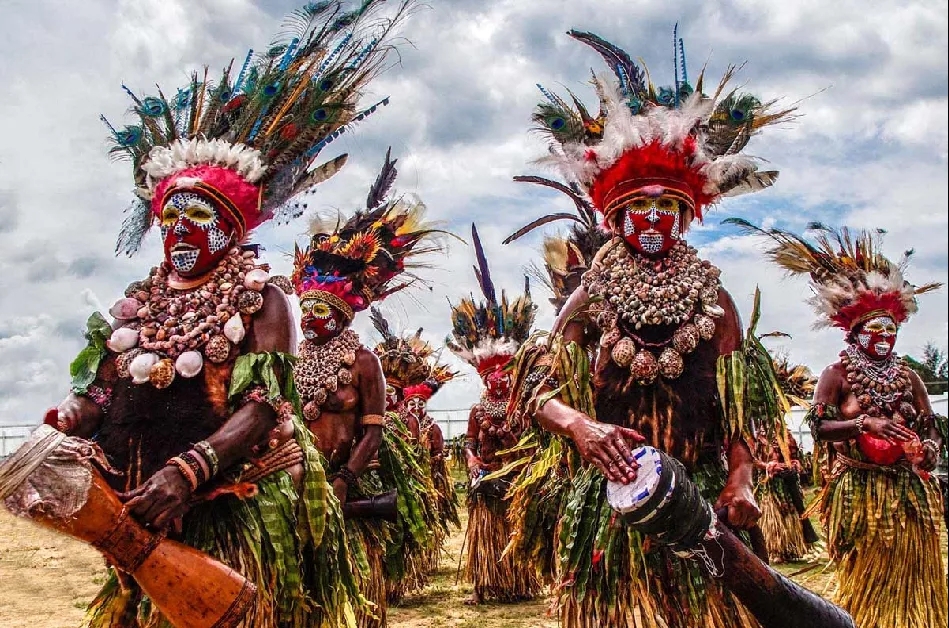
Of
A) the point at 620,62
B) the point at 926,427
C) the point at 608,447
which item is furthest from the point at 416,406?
the point at 608,447

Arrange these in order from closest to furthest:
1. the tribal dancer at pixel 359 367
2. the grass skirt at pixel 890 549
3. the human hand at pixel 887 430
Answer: the tribal dancer at pixel 359 367 → the grass skirt at pixel 890 549 → the human hand at pixel 887 430

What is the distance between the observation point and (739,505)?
11.0 feet

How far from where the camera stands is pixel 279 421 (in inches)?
129

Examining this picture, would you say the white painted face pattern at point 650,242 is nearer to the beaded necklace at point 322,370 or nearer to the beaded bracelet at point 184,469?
the beaded bracelet at point 184,469

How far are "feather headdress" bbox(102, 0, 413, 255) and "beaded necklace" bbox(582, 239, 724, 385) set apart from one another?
132cm

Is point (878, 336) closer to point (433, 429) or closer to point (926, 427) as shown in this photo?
point (926, 427)

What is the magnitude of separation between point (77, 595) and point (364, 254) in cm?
433

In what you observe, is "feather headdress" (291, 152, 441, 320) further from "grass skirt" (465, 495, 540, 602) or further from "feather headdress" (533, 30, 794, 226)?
"grass skirt" (465, 495, 540, 602)

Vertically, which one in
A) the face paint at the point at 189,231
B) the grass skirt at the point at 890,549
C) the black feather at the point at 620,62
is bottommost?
the grass skirt at the point at 890,549

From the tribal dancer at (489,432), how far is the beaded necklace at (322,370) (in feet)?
6.94

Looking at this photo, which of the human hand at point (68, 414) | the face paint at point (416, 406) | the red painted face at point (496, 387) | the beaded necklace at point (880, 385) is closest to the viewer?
the human hand at point (68, 414)

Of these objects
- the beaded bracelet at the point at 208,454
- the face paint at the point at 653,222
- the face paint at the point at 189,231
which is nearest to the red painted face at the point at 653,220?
the face paint at the point at 653,222

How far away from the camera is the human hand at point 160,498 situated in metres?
2.84

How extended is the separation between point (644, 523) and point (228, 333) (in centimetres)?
164
